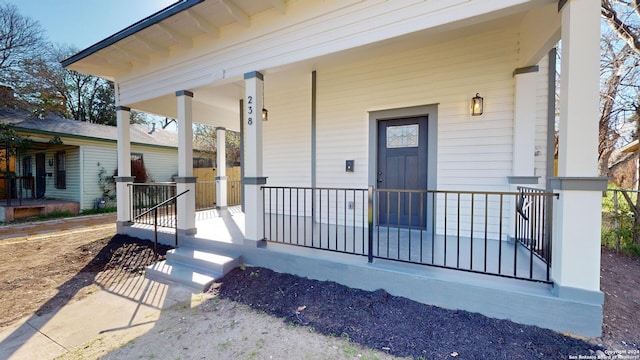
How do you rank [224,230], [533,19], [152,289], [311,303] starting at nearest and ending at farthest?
[311,303] < [533,19] < [152,289] < [224,230]

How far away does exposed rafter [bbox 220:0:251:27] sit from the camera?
10.7 ft

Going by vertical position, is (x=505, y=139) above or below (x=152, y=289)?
above

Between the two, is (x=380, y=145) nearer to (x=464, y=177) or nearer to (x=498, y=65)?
(x=464, y=177)

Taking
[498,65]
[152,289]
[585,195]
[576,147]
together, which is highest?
[498,65]

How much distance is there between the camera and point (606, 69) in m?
5.31

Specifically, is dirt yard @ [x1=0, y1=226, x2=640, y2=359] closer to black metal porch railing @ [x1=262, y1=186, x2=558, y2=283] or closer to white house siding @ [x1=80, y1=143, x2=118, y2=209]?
black metal porch railing @ [x1=262, y1=186, x2=558, y2=283]

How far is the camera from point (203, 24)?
3639 mm

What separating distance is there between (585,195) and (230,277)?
3661 millimetres

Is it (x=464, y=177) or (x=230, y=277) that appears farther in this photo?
(x=464, y=177)

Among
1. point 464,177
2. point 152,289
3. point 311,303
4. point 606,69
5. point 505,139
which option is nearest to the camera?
point 311,303

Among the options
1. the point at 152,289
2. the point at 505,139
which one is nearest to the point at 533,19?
the point at 505,139

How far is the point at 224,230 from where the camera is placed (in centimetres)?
467

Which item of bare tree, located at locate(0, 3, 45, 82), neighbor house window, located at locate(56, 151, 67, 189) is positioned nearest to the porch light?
neighbor house window, located at locate(56, 151, 67, 189)

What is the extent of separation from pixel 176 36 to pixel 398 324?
4728mm
